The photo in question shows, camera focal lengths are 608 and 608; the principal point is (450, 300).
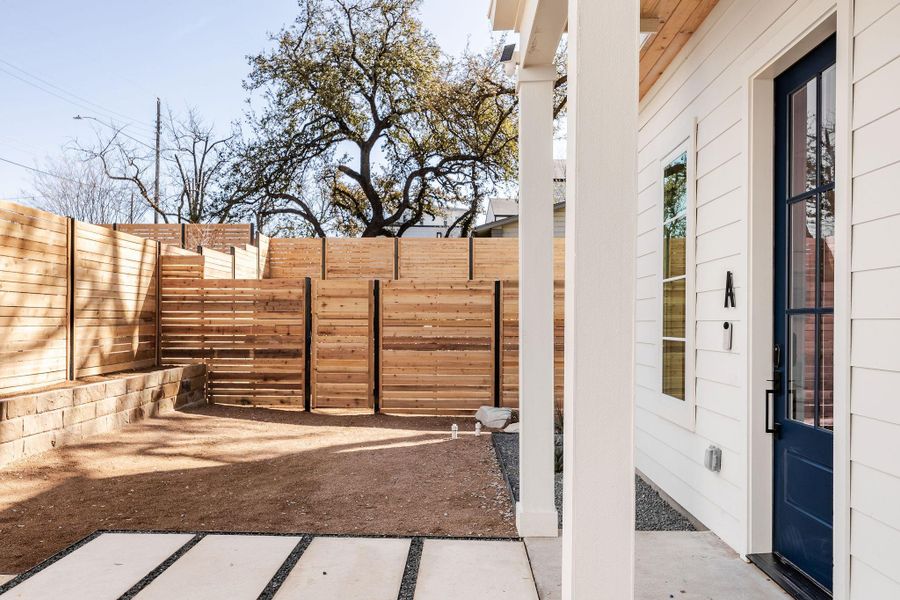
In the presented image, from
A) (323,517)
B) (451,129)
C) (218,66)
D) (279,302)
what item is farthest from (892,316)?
(218,66)

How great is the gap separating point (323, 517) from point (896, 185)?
3.38 meters

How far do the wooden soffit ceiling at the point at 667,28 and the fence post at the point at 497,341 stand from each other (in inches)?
154

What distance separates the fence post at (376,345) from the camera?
8.02 meters

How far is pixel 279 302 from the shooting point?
323 inches

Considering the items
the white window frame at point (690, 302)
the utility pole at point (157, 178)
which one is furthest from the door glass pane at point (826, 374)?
the utility pole at point (157, 178)

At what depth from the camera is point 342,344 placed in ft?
26.5

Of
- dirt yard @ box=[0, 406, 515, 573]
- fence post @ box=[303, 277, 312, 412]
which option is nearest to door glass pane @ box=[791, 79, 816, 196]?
dirt yard @ box=[0, 406, 515, 573]

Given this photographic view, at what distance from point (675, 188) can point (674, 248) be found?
1.31 ft

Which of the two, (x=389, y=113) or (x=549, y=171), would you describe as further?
(x=389, y=113)

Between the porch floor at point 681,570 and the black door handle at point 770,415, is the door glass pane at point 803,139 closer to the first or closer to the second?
the black door handle at point 770,415

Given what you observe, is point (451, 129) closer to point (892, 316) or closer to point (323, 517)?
point (323, 517)

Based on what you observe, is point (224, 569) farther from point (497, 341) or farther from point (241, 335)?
point (241, 335)

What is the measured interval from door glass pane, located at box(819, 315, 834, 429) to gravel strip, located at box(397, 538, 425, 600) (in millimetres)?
1814

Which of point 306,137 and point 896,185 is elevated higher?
point 306,137
